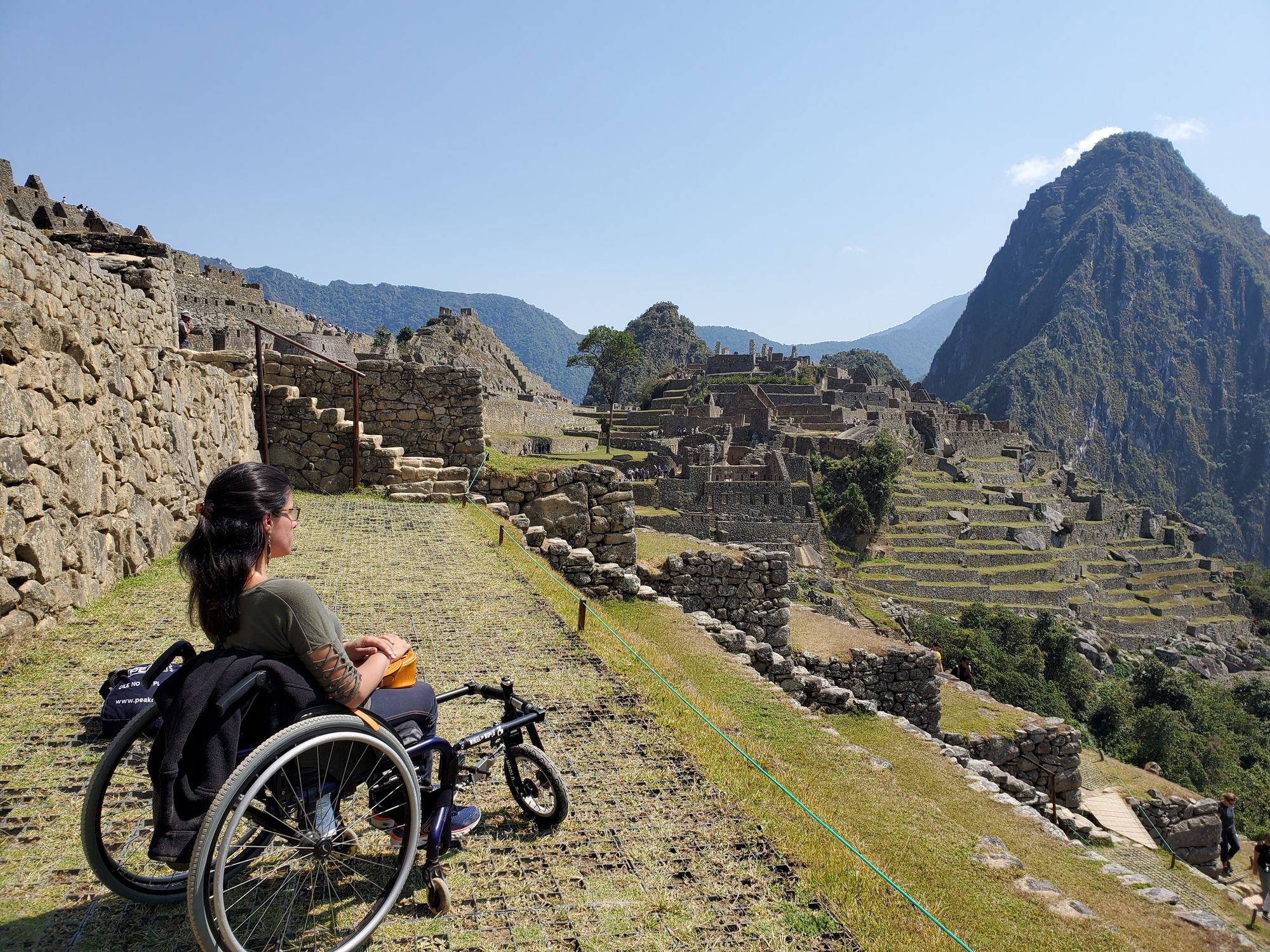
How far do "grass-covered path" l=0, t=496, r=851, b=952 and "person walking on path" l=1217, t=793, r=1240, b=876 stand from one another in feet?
43.8

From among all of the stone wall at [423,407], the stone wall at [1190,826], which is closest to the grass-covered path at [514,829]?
the stone wall at [423,407]

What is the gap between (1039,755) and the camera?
1227 cm

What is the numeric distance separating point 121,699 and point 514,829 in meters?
2.19

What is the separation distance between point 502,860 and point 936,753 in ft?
24.9

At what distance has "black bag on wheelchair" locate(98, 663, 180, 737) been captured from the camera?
3.98 metres

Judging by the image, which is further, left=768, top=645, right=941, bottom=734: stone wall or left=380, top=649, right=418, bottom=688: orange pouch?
left=768, top=645, right=941, bottom=734: stone wall

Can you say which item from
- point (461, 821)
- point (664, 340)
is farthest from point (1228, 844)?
point (664, 340)

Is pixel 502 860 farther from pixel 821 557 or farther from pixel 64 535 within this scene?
pixel 821 557

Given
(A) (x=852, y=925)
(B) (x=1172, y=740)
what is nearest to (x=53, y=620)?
(A) (x=852, y=925)

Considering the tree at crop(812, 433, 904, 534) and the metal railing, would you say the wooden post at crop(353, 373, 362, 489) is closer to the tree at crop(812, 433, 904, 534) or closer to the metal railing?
the metal railing

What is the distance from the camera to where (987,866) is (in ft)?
16.6

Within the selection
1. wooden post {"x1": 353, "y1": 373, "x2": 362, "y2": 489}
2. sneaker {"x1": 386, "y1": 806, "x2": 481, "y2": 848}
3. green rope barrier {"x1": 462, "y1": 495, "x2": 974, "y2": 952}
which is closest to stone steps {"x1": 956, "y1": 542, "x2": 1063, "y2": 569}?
wooden post {"x1": 353, "y1": 373, "x2": 362, "y2": 489}

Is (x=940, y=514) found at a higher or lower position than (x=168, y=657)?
lower

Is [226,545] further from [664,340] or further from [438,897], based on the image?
[664,340]
